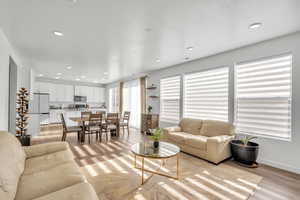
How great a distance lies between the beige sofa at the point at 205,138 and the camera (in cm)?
290

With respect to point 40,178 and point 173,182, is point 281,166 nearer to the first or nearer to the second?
point 173,182

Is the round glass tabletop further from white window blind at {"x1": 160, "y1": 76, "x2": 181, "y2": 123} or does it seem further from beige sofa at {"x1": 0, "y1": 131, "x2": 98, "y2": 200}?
white window blind at {"x1": 160, "y1": 76, "x2": 181, "y2": 123}

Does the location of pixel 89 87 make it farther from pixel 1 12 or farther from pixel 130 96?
pixel 1 12

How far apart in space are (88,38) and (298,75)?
4144 mm

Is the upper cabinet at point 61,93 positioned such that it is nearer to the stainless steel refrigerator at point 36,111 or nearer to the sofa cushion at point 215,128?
the stainless steel refrigerator at point 36,111

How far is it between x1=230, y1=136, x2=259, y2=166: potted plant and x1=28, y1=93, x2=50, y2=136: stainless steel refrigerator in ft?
20.0

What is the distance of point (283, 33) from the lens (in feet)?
8.57

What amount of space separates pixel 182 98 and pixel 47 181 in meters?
4.05

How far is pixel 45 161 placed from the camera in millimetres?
1853

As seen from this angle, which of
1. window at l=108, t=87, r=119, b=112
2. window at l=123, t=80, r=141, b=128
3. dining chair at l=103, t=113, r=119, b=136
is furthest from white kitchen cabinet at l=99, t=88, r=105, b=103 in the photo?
dining chair at l=103, t=113, r=119, b=136

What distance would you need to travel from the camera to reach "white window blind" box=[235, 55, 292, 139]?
2725mm

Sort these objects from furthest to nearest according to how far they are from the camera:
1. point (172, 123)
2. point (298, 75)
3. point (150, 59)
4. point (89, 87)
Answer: point (89, 87) → point (172, 123) → point (150, 59) → point (298, 75)

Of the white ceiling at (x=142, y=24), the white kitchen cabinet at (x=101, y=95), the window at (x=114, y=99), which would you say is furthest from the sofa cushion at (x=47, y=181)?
the white kitchen cabinet at (x=101, y=95)

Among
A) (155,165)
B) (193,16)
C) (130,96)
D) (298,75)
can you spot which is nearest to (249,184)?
(155,165)
